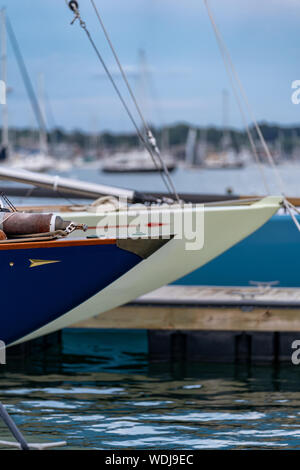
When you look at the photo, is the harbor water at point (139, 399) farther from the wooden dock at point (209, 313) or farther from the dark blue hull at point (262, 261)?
the dark blue hull at point (262, 261)

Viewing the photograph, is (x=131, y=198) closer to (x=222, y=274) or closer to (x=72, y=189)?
(x=72, y=189)

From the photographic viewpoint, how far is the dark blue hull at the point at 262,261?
561 inches

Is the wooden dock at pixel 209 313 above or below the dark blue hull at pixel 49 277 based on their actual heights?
below

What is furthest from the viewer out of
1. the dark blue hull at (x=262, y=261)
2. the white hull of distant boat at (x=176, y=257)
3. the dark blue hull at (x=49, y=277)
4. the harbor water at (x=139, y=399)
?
the dark blue hull at (x=262, y=261)

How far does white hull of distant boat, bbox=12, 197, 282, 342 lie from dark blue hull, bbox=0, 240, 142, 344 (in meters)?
0.29

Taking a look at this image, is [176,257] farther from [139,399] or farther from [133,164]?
[133,164]

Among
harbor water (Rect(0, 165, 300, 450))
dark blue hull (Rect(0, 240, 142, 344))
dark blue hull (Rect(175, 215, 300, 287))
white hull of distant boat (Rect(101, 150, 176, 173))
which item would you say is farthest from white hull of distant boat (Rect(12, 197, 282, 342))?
white hull of distant boat (Rect(101, 150, 176, 173))

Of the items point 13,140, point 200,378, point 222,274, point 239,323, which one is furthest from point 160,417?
point 13,140

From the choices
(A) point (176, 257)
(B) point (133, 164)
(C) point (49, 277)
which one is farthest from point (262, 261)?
(B) point (133, 164)

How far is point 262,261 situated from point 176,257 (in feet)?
13.3

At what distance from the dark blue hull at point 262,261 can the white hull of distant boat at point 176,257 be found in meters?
3.02

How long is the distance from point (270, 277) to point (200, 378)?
286 cm

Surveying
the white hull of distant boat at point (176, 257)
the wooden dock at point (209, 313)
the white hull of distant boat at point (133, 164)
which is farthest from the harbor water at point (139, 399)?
the white hull of distant boat at point (133, 164)

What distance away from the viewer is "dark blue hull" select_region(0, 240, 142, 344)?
915 centimetres
